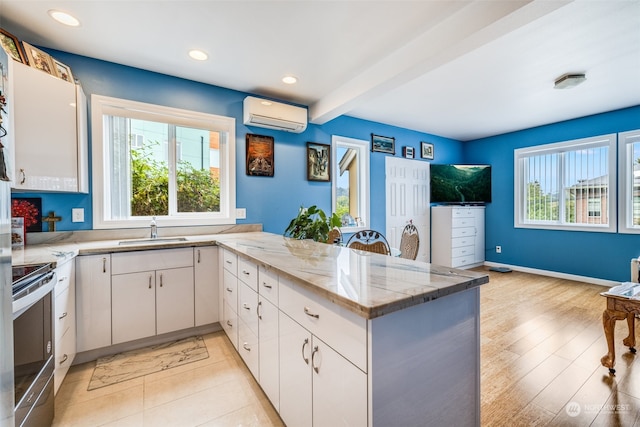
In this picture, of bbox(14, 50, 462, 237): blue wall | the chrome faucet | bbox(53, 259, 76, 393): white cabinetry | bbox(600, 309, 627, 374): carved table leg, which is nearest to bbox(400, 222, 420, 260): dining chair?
bbox(14, 50, 462, 237): blue wall

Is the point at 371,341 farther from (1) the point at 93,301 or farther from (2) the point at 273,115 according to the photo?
(2) the point at 273,115

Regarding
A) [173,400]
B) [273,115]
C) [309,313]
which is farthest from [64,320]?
[273,115]

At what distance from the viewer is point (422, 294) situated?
918 millimetres

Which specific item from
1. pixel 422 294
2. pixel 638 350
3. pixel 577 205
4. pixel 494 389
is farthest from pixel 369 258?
pixel 577 205

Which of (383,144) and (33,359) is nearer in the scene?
(33,359)

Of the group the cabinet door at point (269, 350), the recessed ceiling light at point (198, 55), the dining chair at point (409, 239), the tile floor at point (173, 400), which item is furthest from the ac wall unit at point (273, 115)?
the dining chair at point (409, 239)

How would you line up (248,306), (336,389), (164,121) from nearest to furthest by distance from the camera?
(336,389) < (248,306) < (164,121)

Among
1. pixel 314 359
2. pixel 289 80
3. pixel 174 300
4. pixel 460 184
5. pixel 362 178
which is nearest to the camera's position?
pixel 314 359

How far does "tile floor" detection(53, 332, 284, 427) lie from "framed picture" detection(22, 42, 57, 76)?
2.19m

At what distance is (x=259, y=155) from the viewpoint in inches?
127

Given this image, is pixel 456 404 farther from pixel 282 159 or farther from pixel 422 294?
pixel 282 159

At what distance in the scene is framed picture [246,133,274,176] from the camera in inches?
125

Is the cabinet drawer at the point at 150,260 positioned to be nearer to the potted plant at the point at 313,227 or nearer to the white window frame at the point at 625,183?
the potted plant at the point at 313,227

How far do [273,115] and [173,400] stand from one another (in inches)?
106
